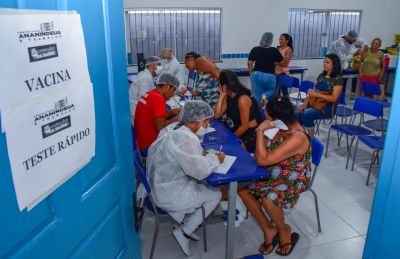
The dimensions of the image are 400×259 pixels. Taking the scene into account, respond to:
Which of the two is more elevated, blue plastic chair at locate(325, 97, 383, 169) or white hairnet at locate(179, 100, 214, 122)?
white hairnet at locate(179, 100, 214, 122)

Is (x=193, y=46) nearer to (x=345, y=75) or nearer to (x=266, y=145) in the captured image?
(x=345, y=75)

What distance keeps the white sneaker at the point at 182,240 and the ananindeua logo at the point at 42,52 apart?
1.98m

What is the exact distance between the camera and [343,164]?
4316mm

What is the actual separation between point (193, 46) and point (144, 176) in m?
5.63

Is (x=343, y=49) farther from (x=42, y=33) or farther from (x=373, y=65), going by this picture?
(x=42, y=33)

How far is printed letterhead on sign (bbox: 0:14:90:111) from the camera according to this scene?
0.75 m

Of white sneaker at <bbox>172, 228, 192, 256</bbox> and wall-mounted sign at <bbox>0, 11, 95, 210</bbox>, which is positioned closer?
wall-mounted sign at <bbox>0, 11, 95, 210</bbox>

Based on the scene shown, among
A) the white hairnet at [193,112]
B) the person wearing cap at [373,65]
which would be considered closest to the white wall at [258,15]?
the person wearing cap at [373,65]

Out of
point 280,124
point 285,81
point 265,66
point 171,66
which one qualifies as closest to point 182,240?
point 280,124

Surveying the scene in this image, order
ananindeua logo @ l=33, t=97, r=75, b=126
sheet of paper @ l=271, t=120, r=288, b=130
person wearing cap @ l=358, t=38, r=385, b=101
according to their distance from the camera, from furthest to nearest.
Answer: person wearing cap @ l=358, t=38, r=385, b=101 < sheet of paper @ l=271, t=120, r=288, b=130 < ananindeua logo @ l=33, t=97, r=75, b=126

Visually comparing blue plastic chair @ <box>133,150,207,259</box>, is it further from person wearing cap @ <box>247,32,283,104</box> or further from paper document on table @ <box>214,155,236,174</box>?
person wearing cap @ <box>247,32,283,104</box>

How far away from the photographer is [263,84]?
5.61m

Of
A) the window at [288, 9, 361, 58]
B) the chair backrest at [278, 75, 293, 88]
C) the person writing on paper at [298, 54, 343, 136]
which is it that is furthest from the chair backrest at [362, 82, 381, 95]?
the window at [288, 9, 361, 58]

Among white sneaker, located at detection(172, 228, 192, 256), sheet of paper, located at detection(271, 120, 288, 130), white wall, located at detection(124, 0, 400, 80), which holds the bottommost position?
white sneaker, located at detection(172, 228, 192, 256)
